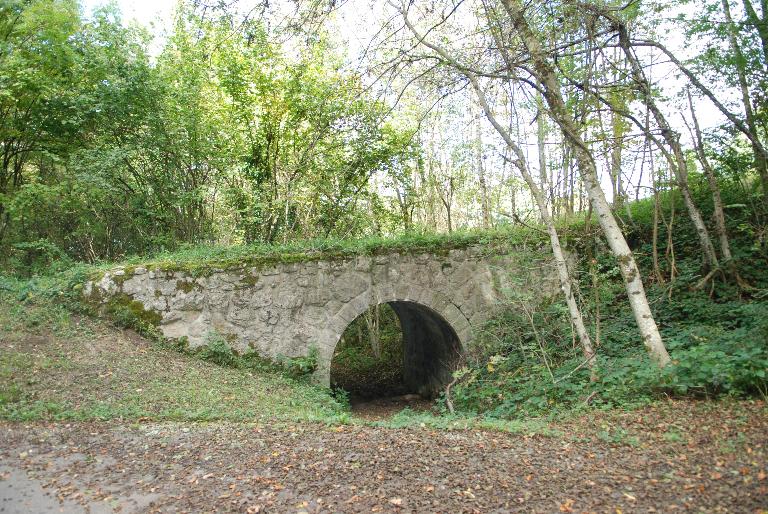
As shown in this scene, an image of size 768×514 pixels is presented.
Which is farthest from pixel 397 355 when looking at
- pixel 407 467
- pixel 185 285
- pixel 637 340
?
pixel 407 467

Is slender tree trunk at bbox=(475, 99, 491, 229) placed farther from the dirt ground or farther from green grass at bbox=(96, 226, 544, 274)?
the dirt ground

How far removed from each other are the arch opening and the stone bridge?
0.50 m

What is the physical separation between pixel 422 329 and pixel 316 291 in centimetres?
315

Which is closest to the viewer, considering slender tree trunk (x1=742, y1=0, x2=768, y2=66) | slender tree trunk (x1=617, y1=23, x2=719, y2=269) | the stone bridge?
slender tree trunk (x1=742, y1=0, x2=768, y2=66)

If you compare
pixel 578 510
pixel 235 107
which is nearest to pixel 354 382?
pixel 235 107

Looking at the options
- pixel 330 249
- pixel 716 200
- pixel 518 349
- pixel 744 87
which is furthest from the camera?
pixel 330 249

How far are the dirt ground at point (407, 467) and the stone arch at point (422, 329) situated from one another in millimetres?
3073

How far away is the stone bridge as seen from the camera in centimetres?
745

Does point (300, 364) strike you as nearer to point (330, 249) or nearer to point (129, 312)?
point (330, 249)

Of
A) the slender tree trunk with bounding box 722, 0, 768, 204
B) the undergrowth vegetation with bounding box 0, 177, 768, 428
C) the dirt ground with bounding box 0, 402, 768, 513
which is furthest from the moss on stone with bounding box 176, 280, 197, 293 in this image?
the slender tree trunk with bounding box 722, 0, 768, 204

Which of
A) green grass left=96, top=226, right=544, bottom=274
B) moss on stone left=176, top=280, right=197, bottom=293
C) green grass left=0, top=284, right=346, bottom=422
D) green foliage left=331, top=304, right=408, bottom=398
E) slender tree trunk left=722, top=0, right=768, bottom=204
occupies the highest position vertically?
slender tree trunk left=722, top=0, right=768, bottom=204

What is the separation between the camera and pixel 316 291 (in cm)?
779

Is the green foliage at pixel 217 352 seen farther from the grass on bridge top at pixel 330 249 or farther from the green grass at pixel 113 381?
the grass on bridge top at pixel 330 249

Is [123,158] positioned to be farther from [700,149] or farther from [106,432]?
[700,149]
